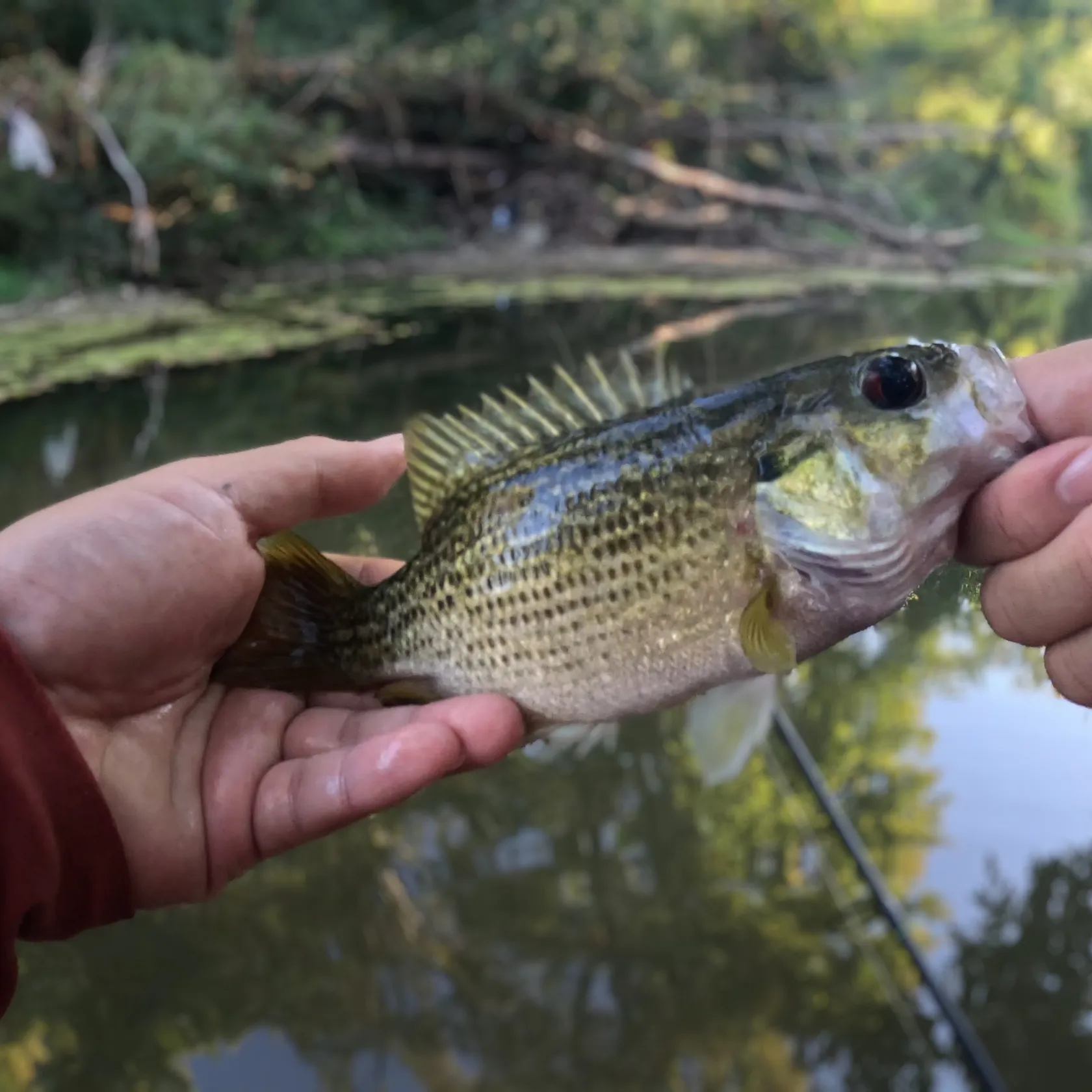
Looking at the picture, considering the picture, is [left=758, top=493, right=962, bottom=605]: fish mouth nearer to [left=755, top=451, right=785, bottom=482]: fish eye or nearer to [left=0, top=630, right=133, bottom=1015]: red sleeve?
[left=755, top=451, right=785, bottom=482]: fish eye

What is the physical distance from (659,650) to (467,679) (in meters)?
0.30

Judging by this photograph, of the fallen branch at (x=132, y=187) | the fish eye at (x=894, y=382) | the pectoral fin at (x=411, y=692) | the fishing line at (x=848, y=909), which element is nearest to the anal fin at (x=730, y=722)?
the fishing line at (x=848, y=909)

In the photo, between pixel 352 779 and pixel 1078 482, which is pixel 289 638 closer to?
pixel 352 779

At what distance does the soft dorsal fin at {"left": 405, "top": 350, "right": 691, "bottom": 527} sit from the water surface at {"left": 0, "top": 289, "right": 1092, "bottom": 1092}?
1.55ft

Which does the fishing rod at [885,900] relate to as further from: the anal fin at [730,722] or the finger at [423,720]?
the finger at [423,720]

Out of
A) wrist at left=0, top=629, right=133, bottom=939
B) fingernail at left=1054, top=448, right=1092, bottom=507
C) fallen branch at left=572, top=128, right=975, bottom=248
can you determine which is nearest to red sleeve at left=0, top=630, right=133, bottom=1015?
wrist at left=0, top=629, right=133, bottom=939

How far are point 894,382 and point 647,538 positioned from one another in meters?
0.37

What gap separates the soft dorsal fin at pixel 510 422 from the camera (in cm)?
154

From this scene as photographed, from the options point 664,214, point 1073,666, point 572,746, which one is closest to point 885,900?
point 572,746

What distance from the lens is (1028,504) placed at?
1.11 metres

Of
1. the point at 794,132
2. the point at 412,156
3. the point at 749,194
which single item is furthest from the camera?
the point at 794,132

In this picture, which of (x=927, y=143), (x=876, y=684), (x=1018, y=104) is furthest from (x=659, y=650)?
(x=1018, y=104)

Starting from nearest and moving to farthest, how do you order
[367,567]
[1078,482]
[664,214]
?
1. [1078,482]
2. [367,567]
3. [664,214]

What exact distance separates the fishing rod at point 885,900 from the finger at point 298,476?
1279 millimetres
